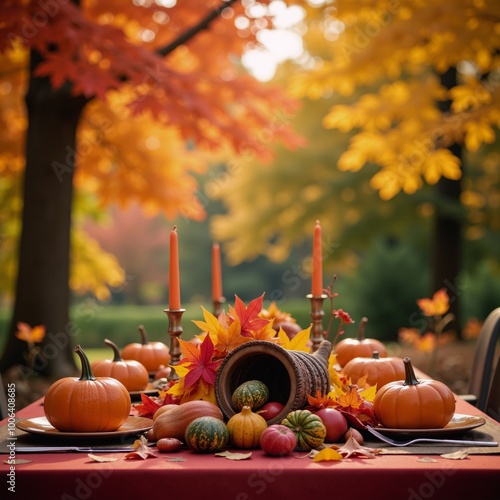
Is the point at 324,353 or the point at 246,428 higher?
the point at 324,353

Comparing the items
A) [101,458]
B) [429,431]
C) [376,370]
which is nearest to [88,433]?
[101,458]

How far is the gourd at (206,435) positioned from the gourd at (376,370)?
35.6 inches

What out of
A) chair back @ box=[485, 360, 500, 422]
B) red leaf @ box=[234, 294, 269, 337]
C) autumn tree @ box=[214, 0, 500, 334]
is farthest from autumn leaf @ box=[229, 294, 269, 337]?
autumn tree @ box=[214, 0, 500, 334]

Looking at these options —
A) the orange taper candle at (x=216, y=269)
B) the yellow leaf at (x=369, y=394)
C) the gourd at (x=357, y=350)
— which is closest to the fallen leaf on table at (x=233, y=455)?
the yellow leaf at (x=369, y=394)

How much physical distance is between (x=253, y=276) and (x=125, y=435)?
3464 cm

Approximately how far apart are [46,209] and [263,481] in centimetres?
630

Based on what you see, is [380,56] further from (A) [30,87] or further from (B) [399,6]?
(A) [30,87]

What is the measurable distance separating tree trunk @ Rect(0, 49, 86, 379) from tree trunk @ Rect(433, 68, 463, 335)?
624cm

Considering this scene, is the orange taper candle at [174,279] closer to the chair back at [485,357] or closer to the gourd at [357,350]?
the gourd at [357,350]

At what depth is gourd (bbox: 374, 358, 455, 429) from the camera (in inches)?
94.9

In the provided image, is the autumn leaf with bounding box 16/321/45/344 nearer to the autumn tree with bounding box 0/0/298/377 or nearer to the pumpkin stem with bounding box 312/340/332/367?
the autumn tree with bounding box 0/0/298/377

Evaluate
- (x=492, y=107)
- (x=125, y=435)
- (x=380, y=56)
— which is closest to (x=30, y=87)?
(x=380, y=56)

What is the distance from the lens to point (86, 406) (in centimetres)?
241

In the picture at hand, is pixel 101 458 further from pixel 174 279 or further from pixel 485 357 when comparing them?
pixel 485 357
